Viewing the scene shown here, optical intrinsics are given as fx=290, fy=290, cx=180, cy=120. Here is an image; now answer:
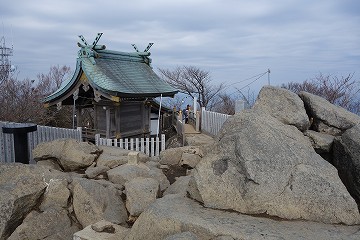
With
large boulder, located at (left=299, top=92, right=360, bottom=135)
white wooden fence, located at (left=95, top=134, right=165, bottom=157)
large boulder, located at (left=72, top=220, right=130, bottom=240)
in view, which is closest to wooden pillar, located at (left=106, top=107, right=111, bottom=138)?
white wooden fence, located at (left=95, top=134, right=165, bottom=157)

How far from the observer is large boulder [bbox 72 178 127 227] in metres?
4.72

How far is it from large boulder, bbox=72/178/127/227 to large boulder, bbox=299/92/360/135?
11.4 ft

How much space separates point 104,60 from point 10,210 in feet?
29.1

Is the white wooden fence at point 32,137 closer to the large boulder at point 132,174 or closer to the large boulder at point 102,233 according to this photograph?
the large boulder at point 132,174

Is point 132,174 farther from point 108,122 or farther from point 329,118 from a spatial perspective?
point 108,122

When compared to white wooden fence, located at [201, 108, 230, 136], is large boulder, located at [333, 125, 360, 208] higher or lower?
higher

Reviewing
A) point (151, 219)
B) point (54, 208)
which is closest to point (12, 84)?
point (54, 208)

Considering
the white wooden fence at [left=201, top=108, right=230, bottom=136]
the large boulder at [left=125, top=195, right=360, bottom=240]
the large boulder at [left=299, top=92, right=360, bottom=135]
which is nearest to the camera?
the large boulder at [left=125, top=195, right=360, bottom=240]

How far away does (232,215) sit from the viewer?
3.15 m

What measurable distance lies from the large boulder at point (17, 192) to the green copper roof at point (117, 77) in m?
5.43

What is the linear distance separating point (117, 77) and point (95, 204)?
25.0 ft

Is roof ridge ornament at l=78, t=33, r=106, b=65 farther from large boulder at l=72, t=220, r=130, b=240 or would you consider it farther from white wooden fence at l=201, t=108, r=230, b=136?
large boulder at l=72, t=220, r=130, b=240

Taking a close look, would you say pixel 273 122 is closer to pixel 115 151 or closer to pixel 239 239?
pixel 239 239

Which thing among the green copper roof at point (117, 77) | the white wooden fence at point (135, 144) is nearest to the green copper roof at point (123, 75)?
the green copper roof at point (117, 77)
